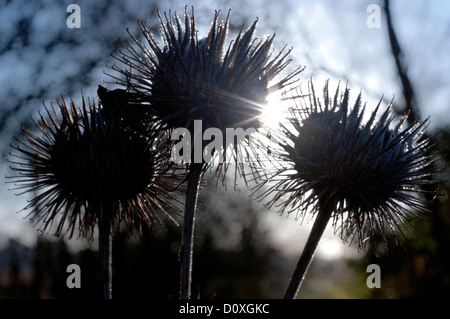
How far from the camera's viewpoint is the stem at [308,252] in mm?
3352

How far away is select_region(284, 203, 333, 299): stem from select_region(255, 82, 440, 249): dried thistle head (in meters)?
0.08

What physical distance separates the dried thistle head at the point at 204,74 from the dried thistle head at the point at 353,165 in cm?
42

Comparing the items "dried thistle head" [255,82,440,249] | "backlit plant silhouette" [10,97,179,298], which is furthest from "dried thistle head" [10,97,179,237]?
"dried thistle head" [255,82,440,249]

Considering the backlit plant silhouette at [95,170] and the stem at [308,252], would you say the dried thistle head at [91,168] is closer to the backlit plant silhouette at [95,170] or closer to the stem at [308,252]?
the backlit plant silhouette at [95,170]

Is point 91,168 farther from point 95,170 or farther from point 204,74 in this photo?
point 204,74

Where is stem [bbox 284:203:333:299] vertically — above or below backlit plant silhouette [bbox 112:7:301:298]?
below

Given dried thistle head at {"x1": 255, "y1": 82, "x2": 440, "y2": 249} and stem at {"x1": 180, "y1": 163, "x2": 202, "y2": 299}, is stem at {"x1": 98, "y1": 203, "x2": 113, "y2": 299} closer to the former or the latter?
stem at {"x1": 180, "y1": 163, "x2": 202, "y2": 299}

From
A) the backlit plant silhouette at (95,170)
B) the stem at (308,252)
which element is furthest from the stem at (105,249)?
the stem at (308,252)

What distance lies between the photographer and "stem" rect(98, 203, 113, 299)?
11.1ft

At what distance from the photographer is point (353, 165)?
→ 3498 mm

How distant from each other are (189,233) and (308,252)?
996 millimetres

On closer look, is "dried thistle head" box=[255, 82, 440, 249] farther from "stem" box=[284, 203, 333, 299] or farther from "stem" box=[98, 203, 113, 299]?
"stem" box=[98, 203, 113, 299]

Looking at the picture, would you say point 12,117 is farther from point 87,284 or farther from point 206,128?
point 87,284
